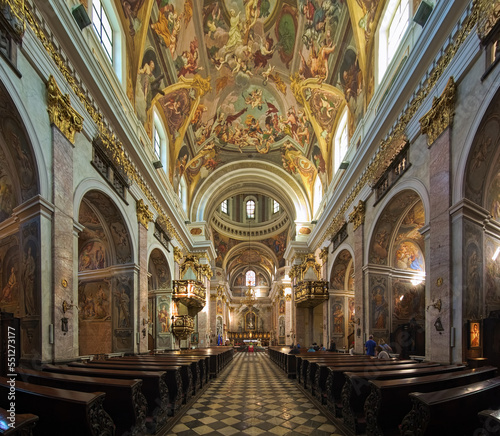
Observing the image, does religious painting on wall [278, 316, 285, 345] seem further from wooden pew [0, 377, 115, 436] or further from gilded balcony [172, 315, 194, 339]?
wooden pew [0, 377, 115, 436]

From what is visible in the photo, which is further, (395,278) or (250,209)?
(250,209)

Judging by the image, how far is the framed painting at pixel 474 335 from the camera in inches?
232

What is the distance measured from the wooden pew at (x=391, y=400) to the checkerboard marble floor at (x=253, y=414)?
3.72 feet

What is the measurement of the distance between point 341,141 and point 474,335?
10.5m

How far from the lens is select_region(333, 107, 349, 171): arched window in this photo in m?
14.3

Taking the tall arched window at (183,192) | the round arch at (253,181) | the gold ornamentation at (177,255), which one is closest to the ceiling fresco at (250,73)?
the tall arched window at (183,192)

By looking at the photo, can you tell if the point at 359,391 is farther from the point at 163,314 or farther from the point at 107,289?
the point at 163,314

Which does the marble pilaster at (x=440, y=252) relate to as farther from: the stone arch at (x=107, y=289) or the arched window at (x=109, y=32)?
the stone arch at (x=107, y=289)

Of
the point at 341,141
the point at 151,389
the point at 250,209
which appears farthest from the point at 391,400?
the point at 250,209

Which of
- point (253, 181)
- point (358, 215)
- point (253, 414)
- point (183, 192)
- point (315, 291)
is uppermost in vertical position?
point (253, 181)

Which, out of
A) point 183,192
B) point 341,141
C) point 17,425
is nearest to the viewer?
point 17,425

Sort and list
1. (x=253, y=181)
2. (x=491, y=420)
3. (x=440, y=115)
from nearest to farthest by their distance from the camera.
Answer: (x=491, y=420) < (x=440, y=115) < (x=253, y=181)

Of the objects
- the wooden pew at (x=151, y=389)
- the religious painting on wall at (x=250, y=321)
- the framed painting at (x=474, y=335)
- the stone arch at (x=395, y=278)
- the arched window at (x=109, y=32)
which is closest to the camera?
the wooden pew at (x=151, y=389)

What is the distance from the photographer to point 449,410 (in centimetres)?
302
